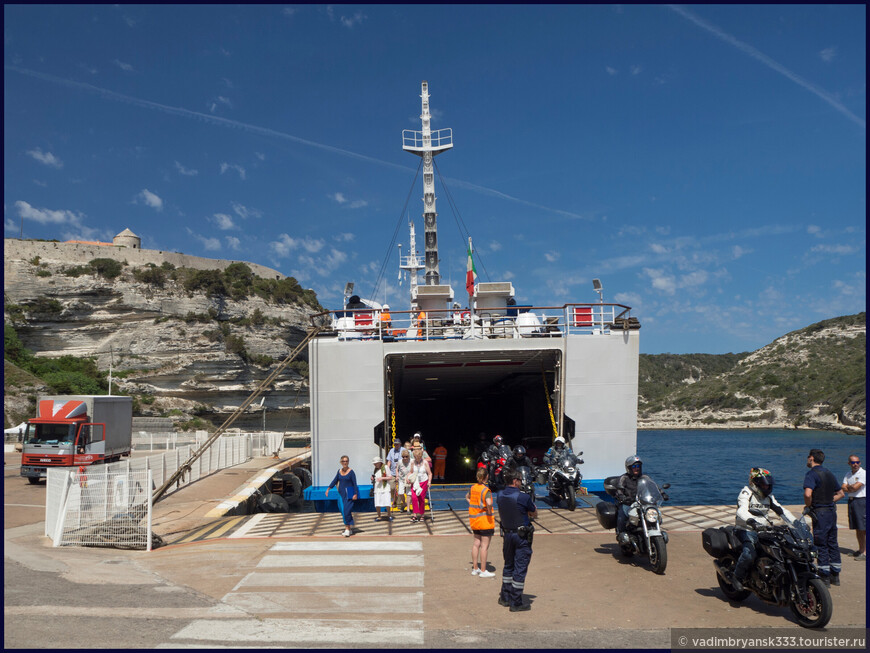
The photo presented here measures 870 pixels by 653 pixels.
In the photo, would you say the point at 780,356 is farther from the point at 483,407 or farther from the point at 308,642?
the point at 308,642

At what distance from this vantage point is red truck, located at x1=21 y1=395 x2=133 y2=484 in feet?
69.1

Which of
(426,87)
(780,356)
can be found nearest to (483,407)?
(426,87)

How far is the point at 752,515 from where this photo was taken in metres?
7.01

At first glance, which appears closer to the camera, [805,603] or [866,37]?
[805,603]

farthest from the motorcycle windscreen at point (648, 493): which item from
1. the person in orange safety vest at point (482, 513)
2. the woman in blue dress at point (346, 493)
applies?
the woman in blue dress at point (346, 493)

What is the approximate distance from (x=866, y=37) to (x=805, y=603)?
599cm

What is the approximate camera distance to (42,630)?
6.03 metres

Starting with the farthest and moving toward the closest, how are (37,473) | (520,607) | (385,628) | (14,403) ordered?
(14,403), (37,473), (520,607), (385,628)

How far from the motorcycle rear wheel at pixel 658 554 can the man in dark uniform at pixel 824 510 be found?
179cm

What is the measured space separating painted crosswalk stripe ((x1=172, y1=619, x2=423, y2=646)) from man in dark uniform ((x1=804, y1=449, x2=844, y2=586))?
523 centimetres

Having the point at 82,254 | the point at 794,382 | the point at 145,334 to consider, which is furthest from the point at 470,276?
the point at 794,382

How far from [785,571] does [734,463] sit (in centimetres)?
4632

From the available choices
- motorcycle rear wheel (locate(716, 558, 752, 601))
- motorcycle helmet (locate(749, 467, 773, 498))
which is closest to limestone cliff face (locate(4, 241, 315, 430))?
motorcycle rear wheel (locate(716, 558, 752, 601))

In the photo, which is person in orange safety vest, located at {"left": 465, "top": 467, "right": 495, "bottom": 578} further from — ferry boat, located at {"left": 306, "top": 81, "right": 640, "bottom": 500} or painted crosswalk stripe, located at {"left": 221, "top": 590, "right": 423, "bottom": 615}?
ferry boat, located at {"left": 306, "top": 81, "right": 640, "bottom": 500}
